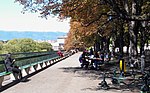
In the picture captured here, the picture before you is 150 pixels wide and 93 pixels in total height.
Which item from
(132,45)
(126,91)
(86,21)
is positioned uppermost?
(86,21)

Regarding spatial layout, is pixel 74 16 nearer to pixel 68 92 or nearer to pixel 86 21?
pixel 86 21

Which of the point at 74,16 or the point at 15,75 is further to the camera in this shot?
the point at 74,16

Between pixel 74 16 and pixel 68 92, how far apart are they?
523 inches

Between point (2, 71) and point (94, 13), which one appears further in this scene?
point (94, 13)

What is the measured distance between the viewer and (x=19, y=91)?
13750 millimetres

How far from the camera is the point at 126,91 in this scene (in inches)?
541

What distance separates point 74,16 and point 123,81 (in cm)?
1062

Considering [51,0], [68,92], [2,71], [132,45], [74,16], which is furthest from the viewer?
[132,45]

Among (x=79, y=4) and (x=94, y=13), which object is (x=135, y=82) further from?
(x=94, y=13)

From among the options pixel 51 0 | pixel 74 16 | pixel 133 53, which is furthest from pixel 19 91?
pixel 133 53

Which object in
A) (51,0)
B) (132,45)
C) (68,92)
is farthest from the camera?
(132,45)

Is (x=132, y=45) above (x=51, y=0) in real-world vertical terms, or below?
below

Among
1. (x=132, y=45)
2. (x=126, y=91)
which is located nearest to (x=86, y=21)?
(x=132, y=45)

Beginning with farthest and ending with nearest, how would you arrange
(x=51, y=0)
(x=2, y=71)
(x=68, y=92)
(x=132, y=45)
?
(x=132, y=45) < (x=51, y=0) < (x=2, y=71) < (x=68, y=92)
